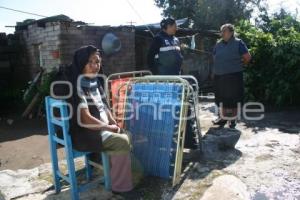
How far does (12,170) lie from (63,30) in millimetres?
3994

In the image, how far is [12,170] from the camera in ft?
16.3

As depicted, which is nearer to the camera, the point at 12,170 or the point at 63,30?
the point at 12,170

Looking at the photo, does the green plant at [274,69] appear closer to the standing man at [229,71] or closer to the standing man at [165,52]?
the standing man at [229,71]

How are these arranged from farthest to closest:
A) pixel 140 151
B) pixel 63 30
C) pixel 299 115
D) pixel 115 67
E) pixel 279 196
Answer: pixel 115 67
pixel 63 30
pixel 299 115
pixel 140 151
pixel 279 196

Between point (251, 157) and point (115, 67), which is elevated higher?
point (115, 67)

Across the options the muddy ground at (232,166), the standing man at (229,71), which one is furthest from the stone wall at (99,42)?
the standing man at (229,71)

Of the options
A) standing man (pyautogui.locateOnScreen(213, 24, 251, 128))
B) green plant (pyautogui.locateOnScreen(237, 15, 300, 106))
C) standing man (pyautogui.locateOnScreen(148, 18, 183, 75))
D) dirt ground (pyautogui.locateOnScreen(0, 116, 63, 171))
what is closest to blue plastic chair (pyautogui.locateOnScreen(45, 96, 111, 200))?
dirt ground (pyautogui.locateOnScreen(0, 116, 63, 171))

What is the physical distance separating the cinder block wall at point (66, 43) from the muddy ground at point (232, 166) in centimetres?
226

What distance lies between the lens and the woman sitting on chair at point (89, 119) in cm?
344

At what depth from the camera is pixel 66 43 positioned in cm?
796

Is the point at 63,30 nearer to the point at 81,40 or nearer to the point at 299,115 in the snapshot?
the point at 81,40

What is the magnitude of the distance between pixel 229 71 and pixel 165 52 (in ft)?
4.70

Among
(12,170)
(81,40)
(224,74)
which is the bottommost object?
(12,170)

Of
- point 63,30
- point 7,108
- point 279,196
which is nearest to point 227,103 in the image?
point 279,196
